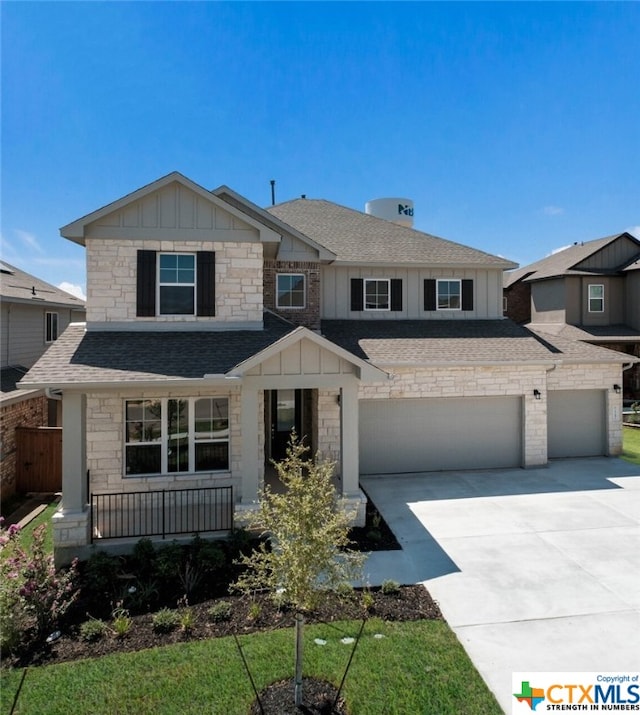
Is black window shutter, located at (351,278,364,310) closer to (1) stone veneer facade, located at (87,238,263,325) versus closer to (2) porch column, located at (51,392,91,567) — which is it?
(1) stone veneer facade, located at (87,238,263,325)

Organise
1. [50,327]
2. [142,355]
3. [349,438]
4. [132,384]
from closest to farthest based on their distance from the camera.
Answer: [132,384] < [349,438] < [142,355] < [50,327]

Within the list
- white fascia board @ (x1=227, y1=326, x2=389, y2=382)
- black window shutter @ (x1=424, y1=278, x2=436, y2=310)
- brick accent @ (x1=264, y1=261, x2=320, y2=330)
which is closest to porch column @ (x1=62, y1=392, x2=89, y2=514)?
white fascia board @ (x1=227, y1=326, x2=389, y2=382)

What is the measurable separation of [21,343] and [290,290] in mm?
10388

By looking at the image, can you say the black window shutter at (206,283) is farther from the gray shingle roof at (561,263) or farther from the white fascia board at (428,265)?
the gray shingle roof at (561,263)

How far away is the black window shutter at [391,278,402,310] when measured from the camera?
50.7 feet

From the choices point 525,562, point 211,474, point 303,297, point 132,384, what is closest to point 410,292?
point 303,297

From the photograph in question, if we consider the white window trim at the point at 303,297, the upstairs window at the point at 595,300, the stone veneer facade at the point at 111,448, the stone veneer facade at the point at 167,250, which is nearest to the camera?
the stone veneer facade at the point at 111,448

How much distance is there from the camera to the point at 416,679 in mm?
4867

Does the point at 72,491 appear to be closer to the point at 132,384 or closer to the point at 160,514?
the point at 160,514

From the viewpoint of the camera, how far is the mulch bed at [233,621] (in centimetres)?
546

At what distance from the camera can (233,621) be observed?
6004 mm

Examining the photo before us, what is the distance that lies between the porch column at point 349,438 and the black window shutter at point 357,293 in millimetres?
6584

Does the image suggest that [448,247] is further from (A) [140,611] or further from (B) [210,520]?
(A) [140,611]

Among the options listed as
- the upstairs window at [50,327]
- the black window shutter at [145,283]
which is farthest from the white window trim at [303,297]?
the upstairs window at [50,327]
